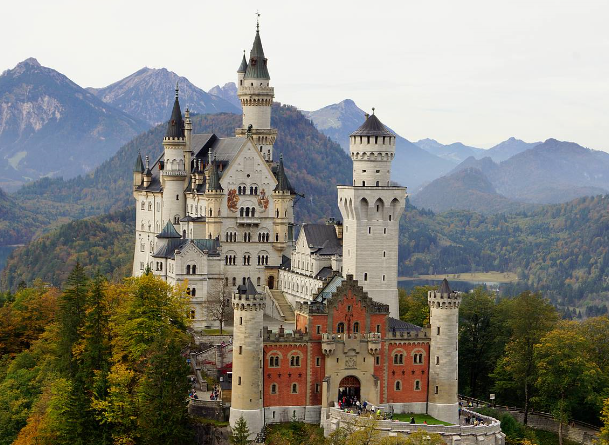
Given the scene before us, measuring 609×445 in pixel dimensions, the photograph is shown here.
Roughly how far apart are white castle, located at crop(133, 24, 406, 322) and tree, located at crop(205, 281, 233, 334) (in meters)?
0.27

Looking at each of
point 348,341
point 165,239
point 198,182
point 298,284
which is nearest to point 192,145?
point 198,182

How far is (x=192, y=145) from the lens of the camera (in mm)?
125188

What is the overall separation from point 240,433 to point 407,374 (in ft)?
51.1

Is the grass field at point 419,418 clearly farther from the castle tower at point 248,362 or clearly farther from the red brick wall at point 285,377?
the castle tower at point 248,362

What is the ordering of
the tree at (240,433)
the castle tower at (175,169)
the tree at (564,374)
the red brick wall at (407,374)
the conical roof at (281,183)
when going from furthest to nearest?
the castle tower at (175,169) → the conical roof at (281,183) → the tree at (564,374) → the red brick wall at (407,374) → the tree at (240,433)

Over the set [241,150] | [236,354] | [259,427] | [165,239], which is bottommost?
[259,427]

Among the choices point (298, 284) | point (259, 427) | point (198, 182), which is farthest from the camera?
point (198, 182)

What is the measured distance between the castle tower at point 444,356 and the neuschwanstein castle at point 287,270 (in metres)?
0.08

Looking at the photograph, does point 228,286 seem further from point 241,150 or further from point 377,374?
point 377,374

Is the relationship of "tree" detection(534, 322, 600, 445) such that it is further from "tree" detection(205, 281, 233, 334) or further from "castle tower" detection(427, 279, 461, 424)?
"tree" detection(205, 281, 233, 334)

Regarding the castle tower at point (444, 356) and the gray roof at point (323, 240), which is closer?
the castle tower at point (444, 356)

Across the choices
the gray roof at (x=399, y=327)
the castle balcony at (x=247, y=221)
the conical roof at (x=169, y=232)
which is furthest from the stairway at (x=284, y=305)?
the gray roof at (x=399, y=327)

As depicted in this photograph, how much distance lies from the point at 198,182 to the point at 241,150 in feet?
20.7

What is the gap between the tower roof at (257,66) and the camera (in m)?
125
